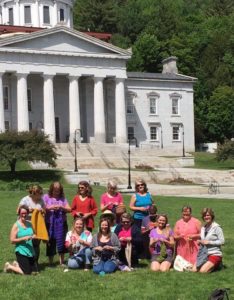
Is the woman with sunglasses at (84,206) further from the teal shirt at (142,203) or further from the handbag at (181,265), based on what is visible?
the handbag at (181,265)

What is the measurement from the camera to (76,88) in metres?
68.9

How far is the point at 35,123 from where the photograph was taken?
2785 inches

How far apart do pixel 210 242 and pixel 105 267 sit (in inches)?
84.5

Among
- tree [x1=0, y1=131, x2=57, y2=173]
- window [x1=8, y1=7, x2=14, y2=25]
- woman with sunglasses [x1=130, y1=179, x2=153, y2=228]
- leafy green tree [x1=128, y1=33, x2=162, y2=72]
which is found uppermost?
window [x1=8, y1=7, x2=14, y2=25]

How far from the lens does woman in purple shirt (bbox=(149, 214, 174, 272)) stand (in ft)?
41.1

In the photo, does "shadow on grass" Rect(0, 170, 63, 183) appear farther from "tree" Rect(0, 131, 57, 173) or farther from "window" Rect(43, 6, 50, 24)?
"window" Rect(43, 6, 50, 24)

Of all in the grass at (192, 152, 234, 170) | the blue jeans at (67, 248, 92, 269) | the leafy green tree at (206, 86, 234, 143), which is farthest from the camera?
the leafy green tree at (206, 86, 234, 143)

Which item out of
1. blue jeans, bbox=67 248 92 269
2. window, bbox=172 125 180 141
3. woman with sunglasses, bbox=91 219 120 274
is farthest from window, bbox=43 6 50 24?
woman with sunglasses, bbox=91 219 120 274

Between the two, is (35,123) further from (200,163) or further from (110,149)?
(200,163)

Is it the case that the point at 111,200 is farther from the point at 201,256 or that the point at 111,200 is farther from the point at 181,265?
the point at 201,256

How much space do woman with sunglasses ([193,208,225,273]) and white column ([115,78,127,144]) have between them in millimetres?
58115

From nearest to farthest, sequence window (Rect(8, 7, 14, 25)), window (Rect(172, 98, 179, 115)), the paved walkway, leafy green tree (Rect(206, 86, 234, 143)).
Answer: the paved walkway → window (Rect(172, 98, 179, 115)) → window (Rect(8, 7, 14, 25)) → leafy green tree (Rect(206, 86, 234, 143))

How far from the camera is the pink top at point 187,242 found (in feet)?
41.4

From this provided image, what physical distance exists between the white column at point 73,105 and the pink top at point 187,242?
56.2 metres
